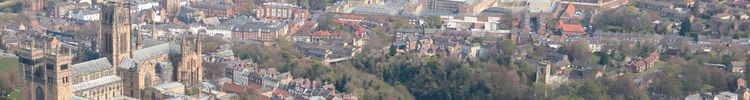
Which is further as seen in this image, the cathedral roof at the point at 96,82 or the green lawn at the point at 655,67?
the green lawn at the point at 655,67

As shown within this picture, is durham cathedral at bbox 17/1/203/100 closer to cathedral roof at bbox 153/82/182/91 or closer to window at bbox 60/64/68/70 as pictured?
window at bbox 60/64/68/70

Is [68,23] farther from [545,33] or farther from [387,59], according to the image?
[545,33]

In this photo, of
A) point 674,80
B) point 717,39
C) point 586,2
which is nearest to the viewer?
point 674,80

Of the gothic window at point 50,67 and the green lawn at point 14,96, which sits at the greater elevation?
the gothic window at point 50,67

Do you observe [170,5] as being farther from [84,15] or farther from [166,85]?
[166,85]

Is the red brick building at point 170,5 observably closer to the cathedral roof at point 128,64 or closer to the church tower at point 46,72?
the cathedral roof at point 128,64

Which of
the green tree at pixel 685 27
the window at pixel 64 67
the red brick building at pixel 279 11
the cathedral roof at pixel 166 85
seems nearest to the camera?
the window at pixel 64 67

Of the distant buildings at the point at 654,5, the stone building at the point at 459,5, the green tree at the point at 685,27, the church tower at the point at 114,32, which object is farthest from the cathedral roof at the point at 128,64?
the distant buildings at the point at 654,5

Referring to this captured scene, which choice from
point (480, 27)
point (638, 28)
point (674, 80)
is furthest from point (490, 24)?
point (674, 80)

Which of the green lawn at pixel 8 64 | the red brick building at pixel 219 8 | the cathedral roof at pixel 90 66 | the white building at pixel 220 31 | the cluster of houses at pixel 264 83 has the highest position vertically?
the red brick building at pixel 219 8
